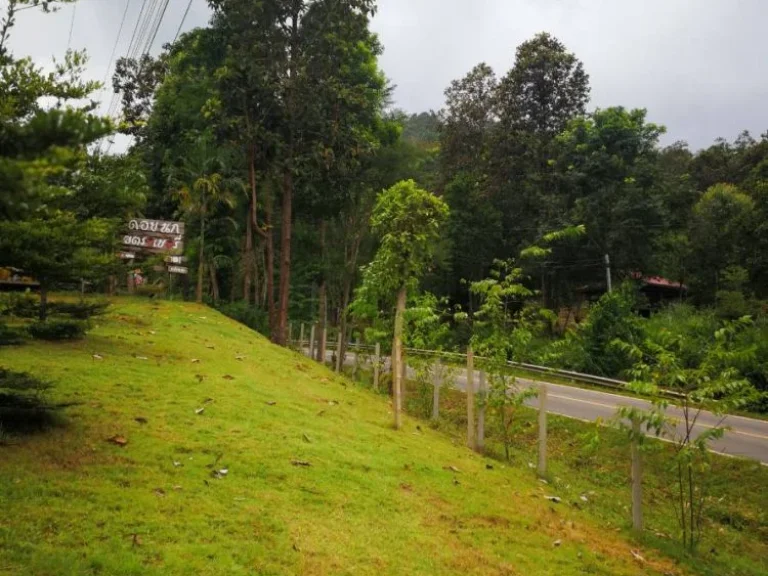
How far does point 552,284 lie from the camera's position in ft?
117

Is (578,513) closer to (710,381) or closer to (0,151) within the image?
(710,381)

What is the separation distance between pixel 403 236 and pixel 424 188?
17772 mm

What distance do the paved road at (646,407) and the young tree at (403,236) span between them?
2.72 meters

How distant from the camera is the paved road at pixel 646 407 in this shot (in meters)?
13.7

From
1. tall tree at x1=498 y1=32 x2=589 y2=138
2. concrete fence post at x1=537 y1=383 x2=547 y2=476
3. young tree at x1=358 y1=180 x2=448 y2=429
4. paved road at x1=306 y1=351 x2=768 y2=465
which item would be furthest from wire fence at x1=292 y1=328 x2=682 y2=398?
tall tree at x1=498 y1=32 x2=589 y2=138

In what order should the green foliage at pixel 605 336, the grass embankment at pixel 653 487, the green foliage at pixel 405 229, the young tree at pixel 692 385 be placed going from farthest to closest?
the green foliage at pixel 605 336
the green foliage at pixel 405 229
the grass embankment at pixel 653 487
the young tree at pixel 692 385

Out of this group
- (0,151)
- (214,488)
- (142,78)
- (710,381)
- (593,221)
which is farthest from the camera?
(142,78)

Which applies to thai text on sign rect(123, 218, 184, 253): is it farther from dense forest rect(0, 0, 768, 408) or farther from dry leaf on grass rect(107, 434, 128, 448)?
dry leaf on grass rect(107, 434, 128, 448)

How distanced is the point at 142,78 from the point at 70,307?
111 ft

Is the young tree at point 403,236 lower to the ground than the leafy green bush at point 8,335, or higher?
higher

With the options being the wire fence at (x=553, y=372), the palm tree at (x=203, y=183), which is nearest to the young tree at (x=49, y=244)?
the wire fence at (x=553, y=372)

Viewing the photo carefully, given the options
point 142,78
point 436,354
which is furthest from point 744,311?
point 142,78

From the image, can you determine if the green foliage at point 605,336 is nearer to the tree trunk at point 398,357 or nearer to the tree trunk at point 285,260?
the tree trunk at point 285,260

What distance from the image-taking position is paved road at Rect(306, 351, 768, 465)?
13.7m
